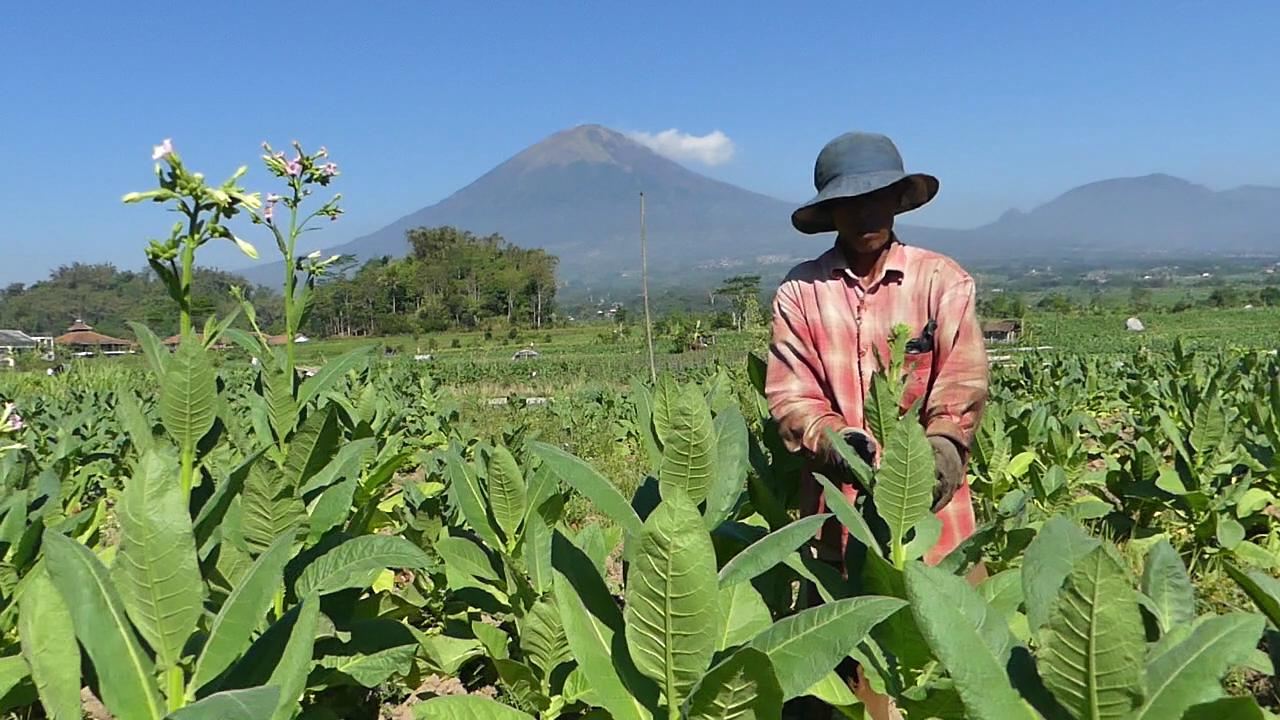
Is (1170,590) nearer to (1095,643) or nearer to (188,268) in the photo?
(1095,643)

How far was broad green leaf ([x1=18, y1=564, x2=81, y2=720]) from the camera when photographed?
1.26 metres

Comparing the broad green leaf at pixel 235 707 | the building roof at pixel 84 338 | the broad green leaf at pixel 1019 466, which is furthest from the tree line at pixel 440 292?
the broad green leaf at pixel 235 707

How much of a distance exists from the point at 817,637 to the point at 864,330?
1.32 m

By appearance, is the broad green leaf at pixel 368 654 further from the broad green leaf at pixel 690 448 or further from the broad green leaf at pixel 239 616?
the broad green leaf at pixel 690 448

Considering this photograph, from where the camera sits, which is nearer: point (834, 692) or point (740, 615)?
point (740, 615)

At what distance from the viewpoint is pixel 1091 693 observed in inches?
36.0

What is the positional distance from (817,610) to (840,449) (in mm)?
517

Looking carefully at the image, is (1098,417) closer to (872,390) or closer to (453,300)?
(872,390)

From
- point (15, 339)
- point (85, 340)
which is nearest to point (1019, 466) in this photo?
point (85, 340)

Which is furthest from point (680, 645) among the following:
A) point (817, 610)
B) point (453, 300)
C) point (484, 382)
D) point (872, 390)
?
point (453, 300)

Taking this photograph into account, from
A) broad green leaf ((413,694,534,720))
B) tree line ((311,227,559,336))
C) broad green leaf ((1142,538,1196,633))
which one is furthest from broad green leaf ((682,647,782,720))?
tree line ((311,227,559,336))

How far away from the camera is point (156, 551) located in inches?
46.4

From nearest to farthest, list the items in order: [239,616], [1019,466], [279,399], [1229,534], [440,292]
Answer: [239,616] → [279,399] → [1229,534] → [1019,466] → [440,292]

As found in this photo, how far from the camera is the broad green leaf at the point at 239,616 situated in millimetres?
1303
